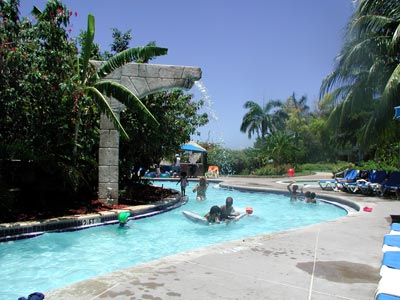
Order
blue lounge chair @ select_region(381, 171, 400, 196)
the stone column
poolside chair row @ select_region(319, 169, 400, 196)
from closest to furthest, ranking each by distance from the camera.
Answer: the stone column
blue lounge chair @ select_region(381, 171, 400, 196)
poolside chair row @ select_region(319, 169, 400, 196)

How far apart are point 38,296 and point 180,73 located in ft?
33.6

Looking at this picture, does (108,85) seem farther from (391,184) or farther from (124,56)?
(391,184)

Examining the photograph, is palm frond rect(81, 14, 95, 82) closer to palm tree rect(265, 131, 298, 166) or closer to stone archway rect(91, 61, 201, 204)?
Answer: stone archway rect(91, 61, 201, 204)

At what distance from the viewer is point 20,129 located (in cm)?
1152

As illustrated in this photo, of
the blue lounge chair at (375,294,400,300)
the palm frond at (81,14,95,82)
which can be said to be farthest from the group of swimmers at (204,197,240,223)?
the blue lounge chair at (375,294,400,300)

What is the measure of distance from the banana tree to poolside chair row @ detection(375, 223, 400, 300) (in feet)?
23.3

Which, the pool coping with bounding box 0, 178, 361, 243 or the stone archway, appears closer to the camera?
the pool coping with bounding box 0, 178, 361, 243

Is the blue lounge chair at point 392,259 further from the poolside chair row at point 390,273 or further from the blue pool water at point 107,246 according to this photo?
the blue pool water at point 107,246

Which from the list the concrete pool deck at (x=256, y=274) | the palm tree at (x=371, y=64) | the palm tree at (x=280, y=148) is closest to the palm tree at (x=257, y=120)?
the palm tree at (x=280, y=148)

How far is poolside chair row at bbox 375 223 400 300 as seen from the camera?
3.74m

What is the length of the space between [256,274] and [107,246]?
4.63 metres

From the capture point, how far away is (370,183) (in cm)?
1673

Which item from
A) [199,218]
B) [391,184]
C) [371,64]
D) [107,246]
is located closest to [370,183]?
[391,184]

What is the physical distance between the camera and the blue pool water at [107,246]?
262 inches
